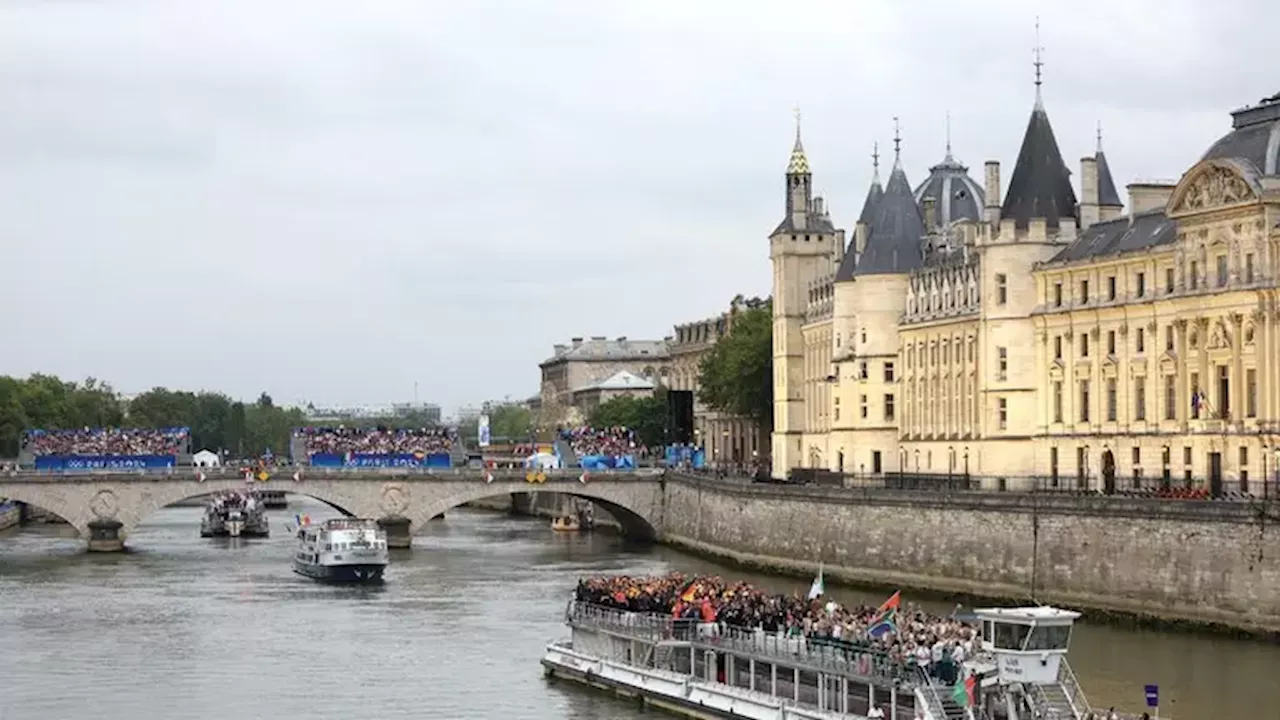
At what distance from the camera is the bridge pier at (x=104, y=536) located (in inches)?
4365

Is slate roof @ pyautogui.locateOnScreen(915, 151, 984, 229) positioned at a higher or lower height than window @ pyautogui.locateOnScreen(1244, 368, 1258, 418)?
higher

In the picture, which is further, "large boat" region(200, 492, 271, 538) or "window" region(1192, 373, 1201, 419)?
"large boat" region(200, 492, 271, 538)

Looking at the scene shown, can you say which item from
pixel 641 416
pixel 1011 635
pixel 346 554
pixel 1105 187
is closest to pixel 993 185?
pixel 1105 187

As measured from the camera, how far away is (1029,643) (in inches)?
1941

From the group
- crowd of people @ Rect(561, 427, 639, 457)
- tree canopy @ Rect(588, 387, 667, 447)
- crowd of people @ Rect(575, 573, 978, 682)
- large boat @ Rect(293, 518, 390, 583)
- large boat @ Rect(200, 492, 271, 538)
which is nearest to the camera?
crowd of people @ Rect(575, 573, 978, 682)

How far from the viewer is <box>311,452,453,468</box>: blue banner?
124 meters

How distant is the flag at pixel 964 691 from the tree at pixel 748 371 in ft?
273

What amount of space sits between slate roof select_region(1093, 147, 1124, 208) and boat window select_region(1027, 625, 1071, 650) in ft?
153

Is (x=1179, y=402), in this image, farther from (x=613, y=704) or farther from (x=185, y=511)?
(x=185, y=511)

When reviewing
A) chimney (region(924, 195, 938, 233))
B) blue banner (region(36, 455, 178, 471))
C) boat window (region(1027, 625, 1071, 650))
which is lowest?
boat window (region(1027, 625, 1071, 650))

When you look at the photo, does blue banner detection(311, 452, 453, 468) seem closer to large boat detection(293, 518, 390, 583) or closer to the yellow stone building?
the yellow stone building

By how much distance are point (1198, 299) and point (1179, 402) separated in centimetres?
358

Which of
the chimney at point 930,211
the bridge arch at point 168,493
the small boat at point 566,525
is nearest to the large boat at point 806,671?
the bridge arch at point 168,493

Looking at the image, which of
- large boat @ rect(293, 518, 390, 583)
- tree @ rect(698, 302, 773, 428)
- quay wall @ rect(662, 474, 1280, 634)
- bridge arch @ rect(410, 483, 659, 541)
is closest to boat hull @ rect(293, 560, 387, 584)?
large boat @ rect(293, 518, 390, 583)
